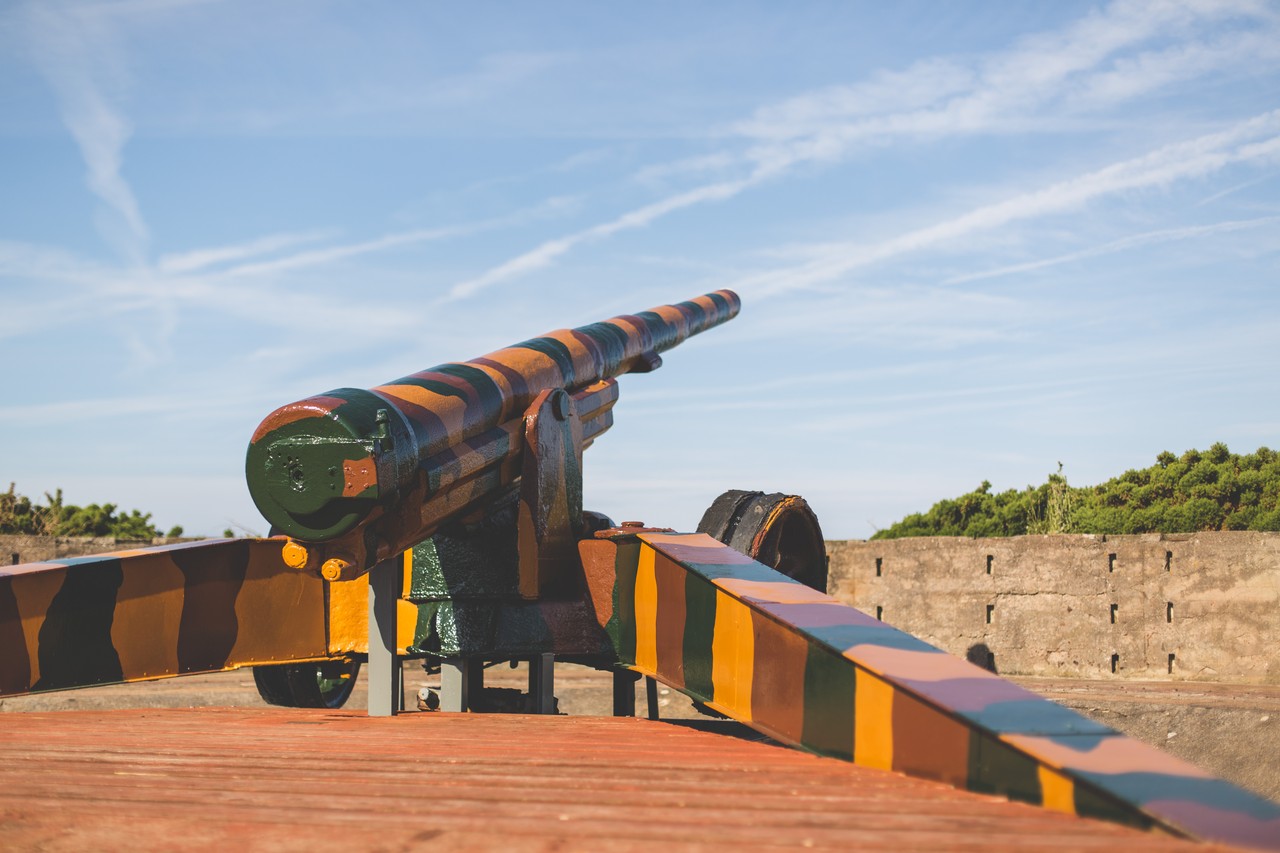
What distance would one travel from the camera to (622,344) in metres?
7.16

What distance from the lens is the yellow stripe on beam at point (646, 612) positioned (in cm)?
500

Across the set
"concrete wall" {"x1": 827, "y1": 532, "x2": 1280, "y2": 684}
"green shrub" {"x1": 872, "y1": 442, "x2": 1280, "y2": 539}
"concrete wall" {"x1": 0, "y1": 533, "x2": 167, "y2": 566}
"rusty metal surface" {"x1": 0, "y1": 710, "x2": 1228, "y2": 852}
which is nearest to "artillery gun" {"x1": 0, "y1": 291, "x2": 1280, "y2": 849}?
"rusty metal surface" {"x1": 0, "y1": 710, "x2": 1228, "y2": 852}

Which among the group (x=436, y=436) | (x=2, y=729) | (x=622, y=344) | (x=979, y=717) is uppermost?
(x=622, y=344)

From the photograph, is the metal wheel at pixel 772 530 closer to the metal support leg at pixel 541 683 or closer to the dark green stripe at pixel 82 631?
the metal support leg at pixel 541 683

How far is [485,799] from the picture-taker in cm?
273

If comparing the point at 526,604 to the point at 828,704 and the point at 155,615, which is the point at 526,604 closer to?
the point at 155,615

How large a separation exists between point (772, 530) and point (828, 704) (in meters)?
2.90

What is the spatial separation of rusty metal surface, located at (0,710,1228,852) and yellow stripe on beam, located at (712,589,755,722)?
20 cm

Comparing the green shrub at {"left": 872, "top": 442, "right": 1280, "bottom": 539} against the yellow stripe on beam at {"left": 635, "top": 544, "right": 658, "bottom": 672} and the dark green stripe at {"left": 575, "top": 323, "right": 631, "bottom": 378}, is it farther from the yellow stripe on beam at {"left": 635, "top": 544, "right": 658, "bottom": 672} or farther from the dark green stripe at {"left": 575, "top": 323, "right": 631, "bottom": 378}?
the yellow stripe on beam at {"left": 635, "top": 544, "right": 658, "bottom": 672}

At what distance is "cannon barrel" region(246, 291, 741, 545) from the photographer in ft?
14.0

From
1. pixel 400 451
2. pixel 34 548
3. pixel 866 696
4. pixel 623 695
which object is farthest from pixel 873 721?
pixel 34 548

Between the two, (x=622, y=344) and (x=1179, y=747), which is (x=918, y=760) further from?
(x=1179, y=747)

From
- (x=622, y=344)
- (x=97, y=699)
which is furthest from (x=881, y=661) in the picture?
(x=97, y=699)

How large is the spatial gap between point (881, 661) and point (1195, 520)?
13.2 metres
